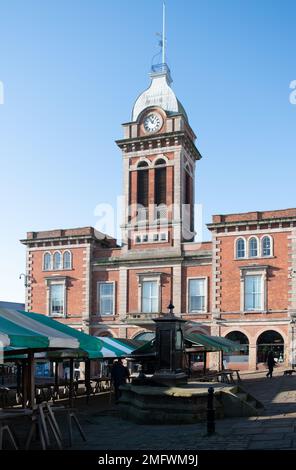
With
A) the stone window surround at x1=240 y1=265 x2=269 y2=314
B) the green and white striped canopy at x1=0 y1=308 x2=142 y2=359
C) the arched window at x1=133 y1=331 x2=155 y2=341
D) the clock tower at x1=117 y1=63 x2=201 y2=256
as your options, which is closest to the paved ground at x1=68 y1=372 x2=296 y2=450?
the green and white striped canopy at x1=0 y1=308 x2=142 y2=359

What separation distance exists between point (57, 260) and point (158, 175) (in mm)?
10626

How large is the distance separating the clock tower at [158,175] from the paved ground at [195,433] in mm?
27326

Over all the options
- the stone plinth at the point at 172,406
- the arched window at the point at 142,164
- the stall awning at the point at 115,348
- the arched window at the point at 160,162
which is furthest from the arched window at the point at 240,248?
the stone plinth at the point at 172,406

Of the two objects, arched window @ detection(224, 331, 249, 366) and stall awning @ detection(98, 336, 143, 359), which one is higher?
stall awning @ detection(98, 336, 143, 359)

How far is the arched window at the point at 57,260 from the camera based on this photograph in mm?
47000

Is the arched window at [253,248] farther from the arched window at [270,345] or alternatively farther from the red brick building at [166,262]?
the arched window at [270,345]

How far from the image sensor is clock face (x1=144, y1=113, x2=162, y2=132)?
4700 centimetres

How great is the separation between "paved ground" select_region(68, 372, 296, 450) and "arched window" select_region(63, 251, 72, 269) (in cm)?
2900

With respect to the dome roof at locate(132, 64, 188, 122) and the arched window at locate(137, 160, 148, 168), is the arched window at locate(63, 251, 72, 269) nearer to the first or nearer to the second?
the arched window at locate(137, 160, 148, 168)

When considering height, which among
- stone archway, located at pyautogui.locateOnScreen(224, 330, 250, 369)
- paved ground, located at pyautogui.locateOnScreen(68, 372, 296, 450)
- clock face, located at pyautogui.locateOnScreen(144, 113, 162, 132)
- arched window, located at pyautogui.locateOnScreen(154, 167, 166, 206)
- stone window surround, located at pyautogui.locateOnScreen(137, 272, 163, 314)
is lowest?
stone archway, located at pyautogui.locateOnScreen(224, 330, 250, 369)

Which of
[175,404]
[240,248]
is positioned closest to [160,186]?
[240,248]

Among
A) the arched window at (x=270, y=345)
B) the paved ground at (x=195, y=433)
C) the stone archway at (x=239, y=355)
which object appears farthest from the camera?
the stone archway at (x=239, y=355)

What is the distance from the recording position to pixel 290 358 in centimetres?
3834

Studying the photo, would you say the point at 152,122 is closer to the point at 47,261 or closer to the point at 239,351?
the point at 47,261
